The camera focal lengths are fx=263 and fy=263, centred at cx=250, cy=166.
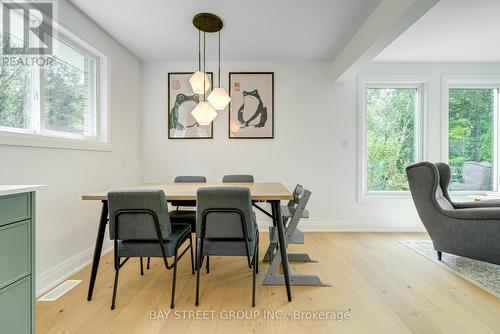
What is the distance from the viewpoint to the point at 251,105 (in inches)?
148

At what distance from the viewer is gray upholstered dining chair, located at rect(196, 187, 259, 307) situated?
1.72 meters

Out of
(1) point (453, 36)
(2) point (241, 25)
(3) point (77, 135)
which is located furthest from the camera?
(1) point (453, 36)

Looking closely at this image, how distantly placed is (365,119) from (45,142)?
3.73m

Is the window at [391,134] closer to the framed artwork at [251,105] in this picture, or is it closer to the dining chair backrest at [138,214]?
the framed artwork at [251,105]

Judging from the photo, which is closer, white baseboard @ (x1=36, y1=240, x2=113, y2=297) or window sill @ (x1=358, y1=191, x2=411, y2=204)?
white baseboard @ (x1=36, y1=240, x2=113, y2=297)

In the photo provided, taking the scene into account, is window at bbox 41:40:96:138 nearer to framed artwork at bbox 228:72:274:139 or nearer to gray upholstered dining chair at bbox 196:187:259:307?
gray upholstered dining chair at bbox 196:187:259:307

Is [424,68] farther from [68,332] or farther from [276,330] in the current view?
[68,332]

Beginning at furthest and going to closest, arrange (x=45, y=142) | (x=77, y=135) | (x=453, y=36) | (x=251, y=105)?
(x=251, y=105) < (x=453, y=36) < (x=77, y=135) < (x=45, y=142)

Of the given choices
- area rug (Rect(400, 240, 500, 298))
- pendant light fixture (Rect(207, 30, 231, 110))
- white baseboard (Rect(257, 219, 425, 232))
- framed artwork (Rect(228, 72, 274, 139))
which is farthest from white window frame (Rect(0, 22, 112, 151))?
area rug (Rect(400, 240, 500, 298))

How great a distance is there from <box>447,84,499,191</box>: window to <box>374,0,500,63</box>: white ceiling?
1.57 ft

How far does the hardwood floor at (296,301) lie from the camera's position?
1.62m

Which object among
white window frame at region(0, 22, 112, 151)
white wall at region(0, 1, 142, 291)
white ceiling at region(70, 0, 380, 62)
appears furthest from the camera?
white ceiling at region(70, 0, 380, 62)

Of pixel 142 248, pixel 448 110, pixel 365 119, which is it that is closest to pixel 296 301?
pixel 142 248

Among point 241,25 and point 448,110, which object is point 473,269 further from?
point 241,25
